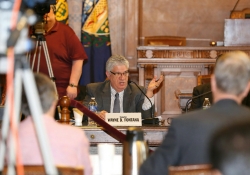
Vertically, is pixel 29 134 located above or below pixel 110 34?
below

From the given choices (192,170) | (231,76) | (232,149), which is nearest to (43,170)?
(192,170)

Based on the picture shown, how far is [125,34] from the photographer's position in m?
7.38

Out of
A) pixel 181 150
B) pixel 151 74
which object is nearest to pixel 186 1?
pixel 151 74

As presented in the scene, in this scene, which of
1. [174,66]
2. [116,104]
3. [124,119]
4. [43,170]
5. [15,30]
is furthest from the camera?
[174,66]

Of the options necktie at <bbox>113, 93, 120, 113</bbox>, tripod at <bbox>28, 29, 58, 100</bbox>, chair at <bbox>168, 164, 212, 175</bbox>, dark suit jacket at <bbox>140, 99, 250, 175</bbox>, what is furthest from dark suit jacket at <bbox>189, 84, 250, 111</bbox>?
chair at <bbox>168, 164, 212, 175</bbox>

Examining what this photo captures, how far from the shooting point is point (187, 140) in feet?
6.32

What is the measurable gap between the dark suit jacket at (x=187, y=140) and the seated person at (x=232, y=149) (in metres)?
1.09

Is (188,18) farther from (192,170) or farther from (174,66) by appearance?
(192,170)

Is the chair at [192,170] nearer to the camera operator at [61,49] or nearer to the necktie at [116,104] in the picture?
the necktie at [116,104]

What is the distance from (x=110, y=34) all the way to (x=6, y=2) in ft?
18.6

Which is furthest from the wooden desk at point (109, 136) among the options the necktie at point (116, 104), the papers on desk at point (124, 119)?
the necktie at point (116, 104)

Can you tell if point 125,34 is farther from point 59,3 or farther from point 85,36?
point 59,3

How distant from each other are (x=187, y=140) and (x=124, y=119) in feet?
6.04

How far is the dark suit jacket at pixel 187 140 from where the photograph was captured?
6.30ft
